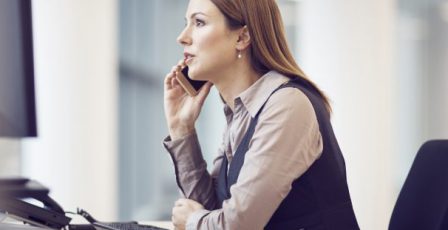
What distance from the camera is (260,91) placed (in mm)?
1434

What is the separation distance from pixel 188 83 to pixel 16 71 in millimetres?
600

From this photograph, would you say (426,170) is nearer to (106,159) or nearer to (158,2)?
(106,159)

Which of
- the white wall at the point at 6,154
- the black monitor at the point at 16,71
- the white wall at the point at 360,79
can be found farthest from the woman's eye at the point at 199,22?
the white wall at the point at 360,79

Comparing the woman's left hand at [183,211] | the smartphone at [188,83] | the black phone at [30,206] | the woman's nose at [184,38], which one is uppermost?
the woman's nose at [184,38]

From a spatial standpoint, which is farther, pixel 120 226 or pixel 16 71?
pixel 120 226

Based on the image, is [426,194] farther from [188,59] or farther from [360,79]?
[360,79]

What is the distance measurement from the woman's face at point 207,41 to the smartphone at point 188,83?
18 centimetres

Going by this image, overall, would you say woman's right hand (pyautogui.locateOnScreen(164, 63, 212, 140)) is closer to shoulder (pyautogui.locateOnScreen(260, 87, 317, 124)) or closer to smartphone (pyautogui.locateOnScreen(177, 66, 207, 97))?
smartphone (pyautogui.locateOnScreen(177, 66, 207, 97))

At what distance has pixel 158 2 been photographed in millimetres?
2951

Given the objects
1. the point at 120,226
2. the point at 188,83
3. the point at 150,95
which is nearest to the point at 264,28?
the point at 188,83

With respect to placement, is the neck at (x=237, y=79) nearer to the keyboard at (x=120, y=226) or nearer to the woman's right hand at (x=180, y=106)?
the woman's right hand at (x=180, y=106)

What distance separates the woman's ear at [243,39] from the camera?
1451 millimetres

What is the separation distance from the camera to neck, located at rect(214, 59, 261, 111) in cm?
149

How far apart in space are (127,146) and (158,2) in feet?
2.06
